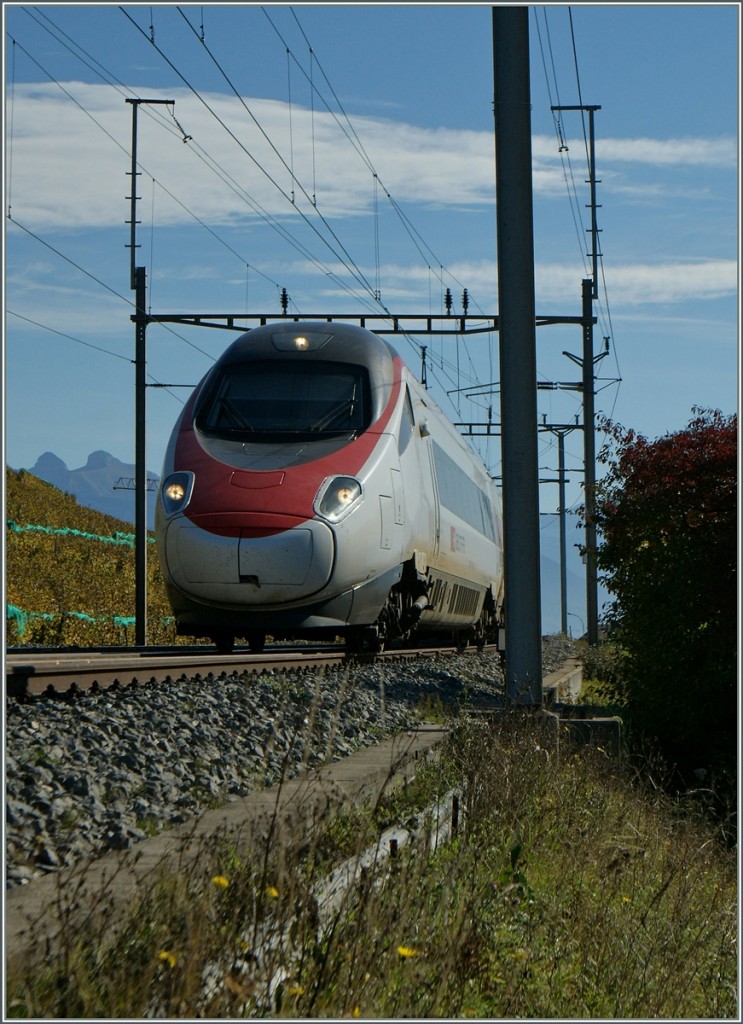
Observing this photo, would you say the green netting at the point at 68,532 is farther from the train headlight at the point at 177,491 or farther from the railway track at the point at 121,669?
the railway track at the point at 121,669

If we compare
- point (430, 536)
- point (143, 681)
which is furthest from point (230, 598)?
point (430, 536)

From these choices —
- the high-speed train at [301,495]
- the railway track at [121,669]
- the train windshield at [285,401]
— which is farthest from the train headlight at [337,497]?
the railway track at [121,669]

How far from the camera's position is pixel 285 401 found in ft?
44.1

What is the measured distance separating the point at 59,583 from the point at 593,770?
21019 mm

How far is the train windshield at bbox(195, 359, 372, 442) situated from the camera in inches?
518

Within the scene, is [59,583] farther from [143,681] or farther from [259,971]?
[259,971]

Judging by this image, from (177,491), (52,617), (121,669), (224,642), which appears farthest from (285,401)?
(52,617)

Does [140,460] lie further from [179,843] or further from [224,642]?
[179,843]

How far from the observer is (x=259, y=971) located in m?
3.06

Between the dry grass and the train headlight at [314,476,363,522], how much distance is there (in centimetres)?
491

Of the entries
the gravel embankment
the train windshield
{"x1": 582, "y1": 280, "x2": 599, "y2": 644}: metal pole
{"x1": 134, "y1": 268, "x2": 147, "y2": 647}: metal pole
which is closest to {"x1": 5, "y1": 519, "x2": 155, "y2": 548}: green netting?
{"x1": 134, "y1": 268, "x2": 147, "y2": 647}: metal pole

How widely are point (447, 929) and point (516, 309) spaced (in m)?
6.17

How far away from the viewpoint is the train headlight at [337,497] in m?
12.1

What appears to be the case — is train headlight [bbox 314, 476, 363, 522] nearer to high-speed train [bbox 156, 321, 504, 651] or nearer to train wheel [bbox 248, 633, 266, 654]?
high-speed train [bbox 156, 321, 504, 651]
